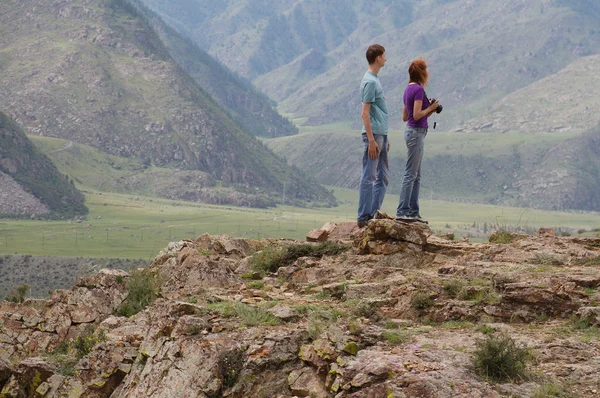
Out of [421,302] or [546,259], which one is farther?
[546,259]

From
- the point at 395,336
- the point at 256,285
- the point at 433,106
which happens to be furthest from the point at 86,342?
the point at 433,106

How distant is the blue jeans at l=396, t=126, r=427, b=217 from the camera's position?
1603 cm

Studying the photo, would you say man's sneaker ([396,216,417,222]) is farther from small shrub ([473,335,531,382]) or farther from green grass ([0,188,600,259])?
green grass ([0,188,600,259])

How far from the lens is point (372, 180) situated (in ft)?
54.0

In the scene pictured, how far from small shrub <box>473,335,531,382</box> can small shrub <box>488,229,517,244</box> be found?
6.07 metres

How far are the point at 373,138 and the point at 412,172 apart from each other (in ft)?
3.12

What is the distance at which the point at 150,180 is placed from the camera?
171 m

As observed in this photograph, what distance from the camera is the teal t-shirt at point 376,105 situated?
16.0 metres

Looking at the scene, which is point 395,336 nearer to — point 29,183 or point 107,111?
point 29,183

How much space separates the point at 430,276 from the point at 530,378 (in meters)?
3.69

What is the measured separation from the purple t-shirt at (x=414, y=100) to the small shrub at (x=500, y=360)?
627 cm

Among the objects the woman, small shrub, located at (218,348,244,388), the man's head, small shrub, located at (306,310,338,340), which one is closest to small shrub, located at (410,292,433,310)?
small shrub, located at (306,310,338,340)

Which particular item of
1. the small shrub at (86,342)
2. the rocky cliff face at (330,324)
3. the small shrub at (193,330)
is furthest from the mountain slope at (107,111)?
the small shrub at (193,330)

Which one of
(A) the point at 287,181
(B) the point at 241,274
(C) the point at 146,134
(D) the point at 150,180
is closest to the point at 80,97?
(C) the point at 146,134
